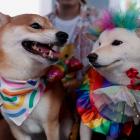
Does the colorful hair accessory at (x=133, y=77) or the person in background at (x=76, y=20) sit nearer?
the colorful hair accessory at (x=133, y=77)

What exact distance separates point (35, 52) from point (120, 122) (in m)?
0.31

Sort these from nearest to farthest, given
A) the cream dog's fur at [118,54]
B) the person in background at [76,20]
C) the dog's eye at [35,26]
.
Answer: the cream dog's fur at [118,54], the dog's eye at [35,26], the person in background at [76,20]

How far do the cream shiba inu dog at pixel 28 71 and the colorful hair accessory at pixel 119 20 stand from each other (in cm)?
11

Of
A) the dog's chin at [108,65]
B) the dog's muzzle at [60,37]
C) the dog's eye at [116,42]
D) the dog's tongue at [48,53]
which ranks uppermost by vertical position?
the dog's muzzle at [60,37]

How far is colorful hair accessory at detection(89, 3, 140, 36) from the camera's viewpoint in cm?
91

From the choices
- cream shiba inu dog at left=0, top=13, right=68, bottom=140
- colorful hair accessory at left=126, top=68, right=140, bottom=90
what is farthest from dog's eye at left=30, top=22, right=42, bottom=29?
colorful hair accessory at left=126, top=68, right=140, bottom=90

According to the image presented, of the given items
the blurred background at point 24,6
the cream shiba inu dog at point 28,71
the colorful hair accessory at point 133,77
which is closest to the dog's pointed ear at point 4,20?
the cream shiba inu dog at point 28,71

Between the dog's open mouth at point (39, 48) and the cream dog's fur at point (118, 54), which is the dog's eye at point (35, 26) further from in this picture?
the cream dog's fur at point (118, 54)

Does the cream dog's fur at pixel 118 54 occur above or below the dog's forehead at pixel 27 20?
below

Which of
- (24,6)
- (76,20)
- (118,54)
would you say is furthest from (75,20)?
(24,6)

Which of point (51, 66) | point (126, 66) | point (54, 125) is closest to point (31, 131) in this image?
point (54, 125)

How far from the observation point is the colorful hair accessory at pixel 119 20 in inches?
35.8

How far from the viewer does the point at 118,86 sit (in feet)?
3.05

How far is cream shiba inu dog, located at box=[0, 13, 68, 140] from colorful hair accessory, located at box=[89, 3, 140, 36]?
0.11 metres
